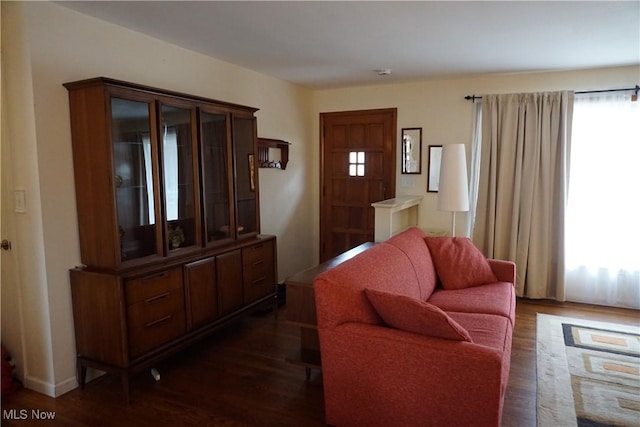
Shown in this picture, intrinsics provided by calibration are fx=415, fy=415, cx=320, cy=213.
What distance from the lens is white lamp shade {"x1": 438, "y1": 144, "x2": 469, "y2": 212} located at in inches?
135

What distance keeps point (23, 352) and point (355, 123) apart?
152 inches

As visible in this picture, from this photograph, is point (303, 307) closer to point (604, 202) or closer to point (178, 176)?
point (178, 176)

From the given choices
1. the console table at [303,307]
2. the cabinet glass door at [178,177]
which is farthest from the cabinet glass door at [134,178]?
the console table at [303,307]

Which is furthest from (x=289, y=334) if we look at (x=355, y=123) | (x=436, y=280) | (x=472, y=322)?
(x=355, y=123)

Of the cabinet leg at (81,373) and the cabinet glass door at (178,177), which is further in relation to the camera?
the cabinet glass door at (178,177)

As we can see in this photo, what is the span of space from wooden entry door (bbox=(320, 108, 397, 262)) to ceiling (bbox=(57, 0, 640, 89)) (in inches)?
37.9

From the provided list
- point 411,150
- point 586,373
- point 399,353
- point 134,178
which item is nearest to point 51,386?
point 134,178

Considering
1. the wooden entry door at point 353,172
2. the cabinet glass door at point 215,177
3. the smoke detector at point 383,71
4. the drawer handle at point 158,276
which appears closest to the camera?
the drawer handle at point 158,276

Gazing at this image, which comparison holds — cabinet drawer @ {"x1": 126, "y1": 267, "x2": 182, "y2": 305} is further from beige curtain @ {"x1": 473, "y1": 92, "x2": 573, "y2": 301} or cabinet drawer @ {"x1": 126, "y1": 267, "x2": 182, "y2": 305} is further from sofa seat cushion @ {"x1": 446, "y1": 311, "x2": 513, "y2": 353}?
beige curtain @ {"x1": 473, "y1": 92, "x2": 573, "y2": 301}

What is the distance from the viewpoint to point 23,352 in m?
2.64

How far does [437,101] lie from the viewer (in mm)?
4605

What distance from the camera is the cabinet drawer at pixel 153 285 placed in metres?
2.46

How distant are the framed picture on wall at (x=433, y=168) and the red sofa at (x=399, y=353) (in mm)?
2232

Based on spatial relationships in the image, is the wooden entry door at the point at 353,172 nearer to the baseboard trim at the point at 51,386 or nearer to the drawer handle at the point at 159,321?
the drawer handle at the point at 159,321
